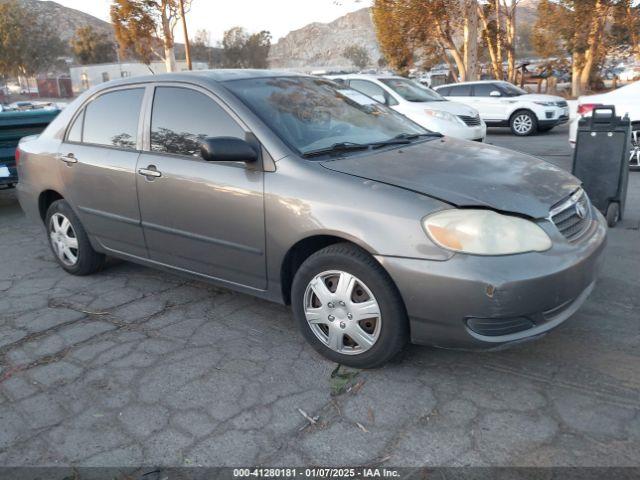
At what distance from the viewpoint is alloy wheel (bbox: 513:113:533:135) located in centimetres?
1452

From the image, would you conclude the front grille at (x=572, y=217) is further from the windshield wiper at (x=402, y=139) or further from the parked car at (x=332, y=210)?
the windshield wiper at (x=402, y=139)

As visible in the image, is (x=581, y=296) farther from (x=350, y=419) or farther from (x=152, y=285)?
(x=152, y=285)

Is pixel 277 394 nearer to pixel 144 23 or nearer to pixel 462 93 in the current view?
pixel 462 93

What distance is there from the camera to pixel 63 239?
4852 millimetres

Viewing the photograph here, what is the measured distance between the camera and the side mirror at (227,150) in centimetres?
319

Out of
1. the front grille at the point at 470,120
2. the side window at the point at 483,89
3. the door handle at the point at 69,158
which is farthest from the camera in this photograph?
the side window at the point at 483,89

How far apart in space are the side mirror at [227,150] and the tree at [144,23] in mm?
30571

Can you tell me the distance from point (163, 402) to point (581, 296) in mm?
2281

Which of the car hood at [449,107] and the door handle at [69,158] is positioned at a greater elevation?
the door handle at [69,158]

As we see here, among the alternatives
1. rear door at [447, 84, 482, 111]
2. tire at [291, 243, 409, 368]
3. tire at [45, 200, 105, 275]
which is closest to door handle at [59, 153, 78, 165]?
tire at [45, 200, 105, 275]

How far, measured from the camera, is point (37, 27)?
188 ft

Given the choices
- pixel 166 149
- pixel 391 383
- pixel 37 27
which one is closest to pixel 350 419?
pixel 391 383

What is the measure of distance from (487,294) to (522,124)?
520 inches

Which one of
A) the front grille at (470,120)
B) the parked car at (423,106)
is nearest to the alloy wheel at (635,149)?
the parked car at (423,106)
